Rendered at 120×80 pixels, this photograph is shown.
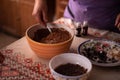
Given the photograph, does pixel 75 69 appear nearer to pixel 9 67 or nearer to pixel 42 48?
pixel 42 48

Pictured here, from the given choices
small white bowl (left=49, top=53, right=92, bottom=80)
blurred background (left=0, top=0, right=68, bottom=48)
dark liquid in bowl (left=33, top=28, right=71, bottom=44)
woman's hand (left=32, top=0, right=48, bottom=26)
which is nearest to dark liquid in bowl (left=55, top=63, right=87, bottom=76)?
small white bowl (left=49, top=53, right=92, bottom=80)

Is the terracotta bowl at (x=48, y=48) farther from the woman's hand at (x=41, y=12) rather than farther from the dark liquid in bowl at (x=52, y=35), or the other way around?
the woman's hand at (x=41, y=12)

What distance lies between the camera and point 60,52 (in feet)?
3.04

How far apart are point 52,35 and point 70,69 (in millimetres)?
210

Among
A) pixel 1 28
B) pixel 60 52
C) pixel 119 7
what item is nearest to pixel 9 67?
pixel 60 52

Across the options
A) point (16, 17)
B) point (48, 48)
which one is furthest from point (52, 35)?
point (16, 17)

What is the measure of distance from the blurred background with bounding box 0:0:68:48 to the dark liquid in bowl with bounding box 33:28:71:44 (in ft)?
4.06

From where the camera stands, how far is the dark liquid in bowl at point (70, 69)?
793 millimetres

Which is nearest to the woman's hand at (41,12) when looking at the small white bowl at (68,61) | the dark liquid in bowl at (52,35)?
the dark liquid in bowl at (52,35)

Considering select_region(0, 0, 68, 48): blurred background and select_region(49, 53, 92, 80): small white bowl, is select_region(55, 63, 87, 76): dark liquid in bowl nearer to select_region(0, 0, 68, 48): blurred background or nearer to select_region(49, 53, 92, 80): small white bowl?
select_region(49, 53, 92, 80): small white bowl

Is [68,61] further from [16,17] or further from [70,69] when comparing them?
[16,17]

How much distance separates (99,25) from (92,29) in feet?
0.28

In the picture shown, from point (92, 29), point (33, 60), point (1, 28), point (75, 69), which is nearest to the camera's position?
point (75, 69)

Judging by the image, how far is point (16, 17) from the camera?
8.62 feet
